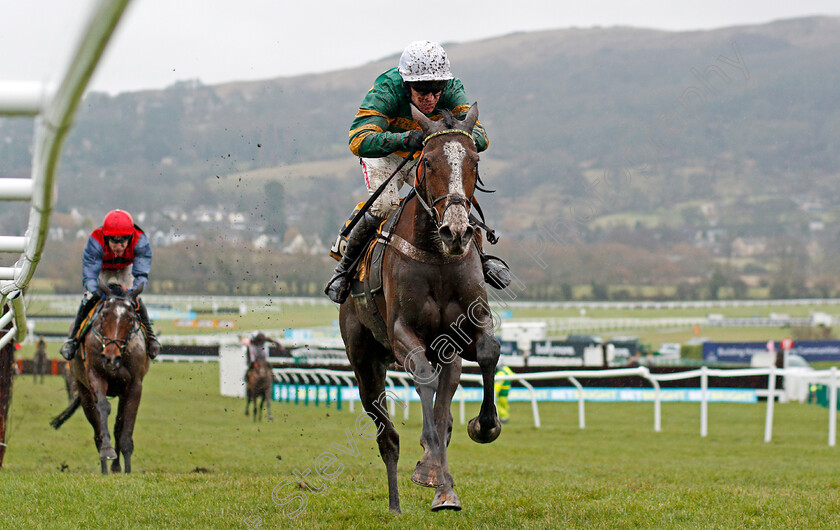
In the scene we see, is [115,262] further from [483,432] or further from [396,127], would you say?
[483,432]

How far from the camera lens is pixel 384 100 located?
6.49 m

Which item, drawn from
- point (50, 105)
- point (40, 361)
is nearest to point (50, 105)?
point (50, 105)

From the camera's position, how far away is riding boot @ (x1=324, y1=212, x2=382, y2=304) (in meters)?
6.65

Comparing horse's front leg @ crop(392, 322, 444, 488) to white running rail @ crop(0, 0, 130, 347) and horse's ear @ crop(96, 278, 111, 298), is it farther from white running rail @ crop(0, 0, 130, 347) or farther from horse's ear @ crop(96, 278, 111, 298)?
horse's ear @ crop(96, 278, 111, 298)

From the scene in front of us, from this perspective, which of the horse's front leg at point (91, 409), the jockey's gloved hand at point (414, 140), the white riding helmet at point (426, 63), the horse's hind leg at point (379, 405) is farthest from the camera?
the horse's front leg at point (91, 409)

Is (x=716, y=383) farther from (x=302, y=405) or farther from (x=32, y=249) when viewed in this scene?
(x=32, y=249)

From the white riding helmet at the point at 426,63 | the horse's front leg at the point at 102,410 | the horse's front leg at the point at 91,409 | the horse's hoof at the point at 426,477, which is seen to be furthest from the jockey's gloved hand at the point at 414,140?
the horse's front leg at the point at 91,409

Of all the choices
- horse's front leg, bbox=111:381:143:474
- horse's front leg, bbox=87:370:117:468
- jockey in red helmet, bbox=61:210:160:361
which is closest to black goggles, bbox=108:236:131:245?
jockey in red helmet, bbox=61:210:160:361

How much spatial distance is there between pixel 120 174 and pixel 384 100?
111 meters

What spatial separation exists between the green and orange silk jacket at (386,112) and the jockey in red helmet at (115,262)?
13.0 feet

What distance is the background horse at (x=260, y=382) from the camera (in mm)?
20406

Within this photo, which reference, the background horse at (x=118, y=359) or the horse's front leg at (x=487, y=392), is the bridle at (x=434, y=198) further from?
the background horse at (x=118, y=359)

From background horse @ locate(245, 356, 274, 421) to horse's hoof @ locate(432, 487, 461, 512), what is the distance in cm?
1555

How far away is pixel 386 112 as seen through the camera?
6516 millimetres
